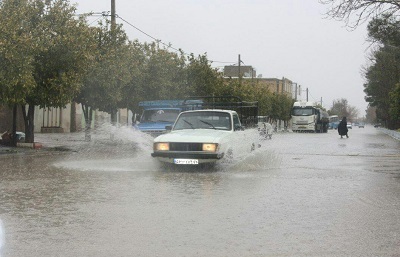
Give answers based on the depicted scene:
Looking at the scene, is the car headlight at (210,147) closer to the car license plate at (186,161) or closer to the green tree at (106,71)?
the car license plate at (186,161)

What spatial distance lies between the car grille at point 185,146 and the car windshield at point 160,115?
8.90 m

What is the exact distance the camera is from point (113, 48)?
28109mm

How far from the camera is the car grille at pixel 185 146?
44.9ft

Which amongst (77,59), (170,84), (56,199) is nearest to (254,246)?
(56,199)

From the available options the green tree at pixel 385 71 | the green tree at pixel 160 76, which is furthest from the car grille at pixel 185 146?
the green tree at pixel 385 71

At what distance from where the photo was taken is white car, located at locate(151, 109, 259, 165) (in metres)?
13.7

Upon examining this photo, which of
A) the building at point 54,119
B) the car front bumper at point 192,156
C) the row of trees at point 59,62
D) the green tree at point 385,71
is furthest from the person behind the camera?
the green tree at point 385,71

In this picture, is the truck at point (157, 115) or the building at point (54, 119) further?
the building at point (54, 119)

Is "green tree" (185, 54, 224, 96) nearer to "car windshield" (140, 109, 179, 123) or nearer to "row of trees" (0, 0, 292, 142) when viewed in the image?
"row of trees" (0, 0, 292, 142)

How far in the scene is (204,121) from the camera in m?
15.5

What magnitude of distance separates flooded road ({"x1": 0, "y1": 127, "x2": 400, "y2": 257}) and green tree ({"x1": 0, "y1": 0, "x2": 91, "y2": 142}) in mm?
7693

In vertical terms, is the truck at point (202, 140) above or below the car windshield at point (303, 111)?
below

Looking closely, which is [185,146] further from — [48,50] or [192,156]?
[48,50]

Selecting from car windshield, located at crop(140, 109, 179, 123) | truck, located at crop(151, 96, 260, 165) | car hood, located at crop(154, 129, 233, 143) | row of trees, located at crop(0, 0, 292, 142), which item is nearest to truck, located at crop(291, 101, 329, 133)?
row of trees, located at crop(0, 0, 292, 142)
